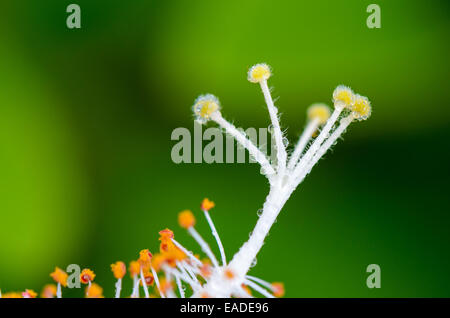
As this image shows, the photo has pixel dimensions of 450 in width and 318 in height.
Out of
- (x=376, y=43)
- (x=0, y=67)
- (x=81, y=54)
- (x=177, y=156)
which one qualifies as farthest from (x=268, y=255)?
(x=0, y=67)

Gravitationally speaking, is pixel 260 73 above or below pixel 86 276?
above

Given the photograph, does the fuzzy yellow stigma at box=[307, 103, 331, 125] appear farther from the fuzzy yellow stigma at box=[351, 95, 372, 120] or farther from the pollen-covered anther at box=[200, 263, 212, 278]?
the pollen-covered anther at box=[200, 263, 212, 278]

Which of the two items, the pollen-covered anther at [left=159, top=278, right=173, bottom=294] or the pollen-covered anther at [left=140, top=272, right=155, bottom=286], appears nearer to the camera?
the pollen-covered anther at [left=159, top=278, right=173, bottom=294]

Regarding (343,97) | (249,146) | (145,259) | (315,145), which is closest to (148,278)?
(145,259)

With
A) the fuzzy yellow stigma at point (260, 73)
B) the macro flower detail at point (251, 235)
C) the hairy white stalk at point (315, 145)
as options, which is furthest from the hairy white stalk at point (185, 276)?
the fuzzy yellow stigma at point (260, 73)

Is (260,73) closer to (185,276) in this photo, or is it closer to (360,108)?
(360,108)
